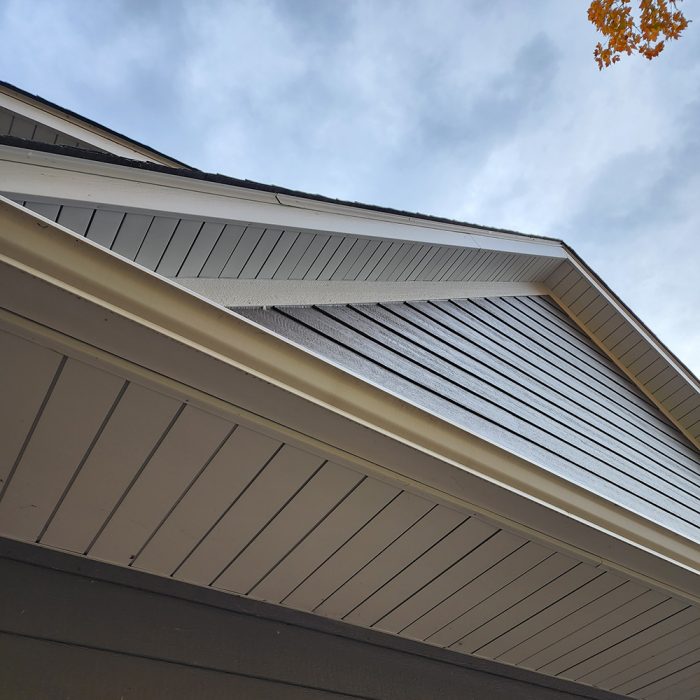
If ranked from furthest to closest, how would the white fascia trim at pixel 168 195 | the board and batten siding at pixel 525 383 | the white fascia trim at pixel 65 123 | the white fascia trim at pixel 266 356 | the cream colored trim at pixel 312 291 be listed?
1. the white fascia trim at pixel 65 123
2. the board and batten siding at pixel 525 383
3. the cream colored trim at pixel 312 291
4. the white fascia trim at pixel 168 195
5. the white fascia trim at pixel 266 356

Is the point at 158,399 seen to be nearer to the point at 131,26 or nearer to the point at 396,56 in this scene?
the point at 396,56

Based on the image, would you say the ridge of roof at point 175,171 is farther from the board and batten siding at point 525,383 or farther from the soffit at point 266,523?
the soffit at point 266,523

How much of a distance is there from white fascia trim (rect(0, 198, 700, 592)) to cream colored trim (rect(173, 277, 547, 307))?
111 cm

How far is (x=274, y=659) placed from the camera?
2146mm

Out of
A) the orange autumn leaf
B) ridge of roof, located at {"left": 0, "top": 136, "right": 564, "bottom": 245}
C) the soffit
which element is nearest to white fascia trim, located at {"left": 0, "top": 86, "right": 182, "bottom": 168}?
ridge of roof, located at {"left": 0, "top": 136, "right": 564, "bottom": 245}

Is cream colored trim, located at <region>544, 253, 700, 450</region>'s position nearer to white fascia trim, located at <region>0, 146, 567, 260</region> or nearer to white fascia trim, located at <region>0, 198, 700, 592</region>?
white fascia trim, located at <region>0, 146, 567, 260</region>

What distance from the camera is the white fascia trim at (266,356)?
1344 mm

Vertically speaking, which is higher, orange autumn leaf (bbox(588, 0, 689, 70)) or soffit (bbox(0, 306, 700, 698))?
orange autumn leaf (bbox(588, 0, 689, 70))

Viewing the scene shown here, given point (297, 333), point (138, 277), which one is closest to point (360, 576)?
point (297, 333)

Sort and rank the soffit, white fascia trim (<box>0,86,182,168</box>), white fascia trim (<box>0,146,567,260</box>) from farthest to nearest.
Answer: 1. white fascia trim (<box>0,86,182,168</box>)
2. white fascia trim (<box>0,146,567,260</box>)
3. the soffit

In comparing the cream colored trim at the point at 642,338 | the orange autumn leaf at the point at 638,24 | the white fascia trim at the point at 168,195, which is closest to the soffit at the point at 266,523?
the white fascia trim at the point at 168,195

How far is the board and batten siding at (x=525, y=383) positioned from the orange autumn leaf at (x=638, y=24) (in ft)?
7.00

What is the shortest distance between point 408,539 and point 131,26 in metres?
76.9

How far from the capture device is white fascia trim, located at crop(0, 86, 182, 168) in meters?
5.05
